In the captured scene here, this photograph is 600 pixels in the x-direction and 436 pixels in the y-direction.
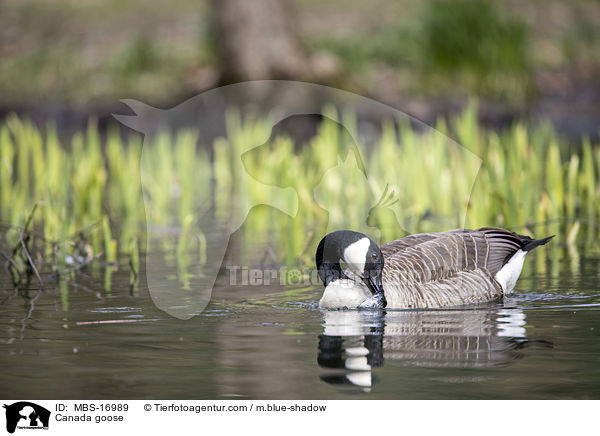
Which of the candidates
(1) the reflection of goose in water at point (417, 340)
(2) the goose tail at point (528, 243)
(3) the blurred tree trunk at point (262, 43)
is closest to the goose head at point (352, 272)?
(1) the reflection of goose in water at point (417, 340)

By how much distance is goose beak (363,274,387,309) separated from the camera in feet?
24.9

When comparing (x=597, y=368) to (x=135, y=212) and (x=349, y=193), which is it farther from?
(x=135, y=212)

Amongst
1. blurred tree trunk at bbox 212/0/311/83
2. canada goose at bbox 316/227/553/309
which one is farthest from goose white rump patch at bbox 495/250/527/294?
blurred tree trunk at bbox 212/0/311/83

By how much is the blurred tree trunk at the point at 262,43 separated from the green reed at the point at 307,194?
8.33 meters

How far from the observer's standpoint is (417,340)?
21.3 ft

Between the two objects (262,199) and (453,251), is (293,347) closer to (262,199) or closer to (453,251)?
(453,251)

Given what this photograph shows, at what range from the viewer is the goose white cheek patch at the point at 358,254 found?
24.9ft

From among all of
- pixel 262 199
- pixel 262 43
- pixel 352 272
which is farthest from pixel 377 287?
pixel 262 43

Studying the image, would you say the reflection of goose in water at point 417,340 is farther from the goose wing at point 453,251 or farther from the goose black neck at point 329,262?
the goose wing at point 453,251

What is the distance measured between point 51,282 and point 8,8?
3357 cm

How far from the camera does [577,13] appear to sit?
3550cm

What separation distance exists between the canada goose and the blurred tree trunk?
14.6 m

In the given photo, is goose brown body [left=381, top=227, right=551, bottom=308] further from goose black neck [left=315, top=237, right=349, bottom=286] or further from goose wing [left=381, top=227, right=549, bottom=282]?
goose black neck [left=315, top=237, right=349, bottom=286]
